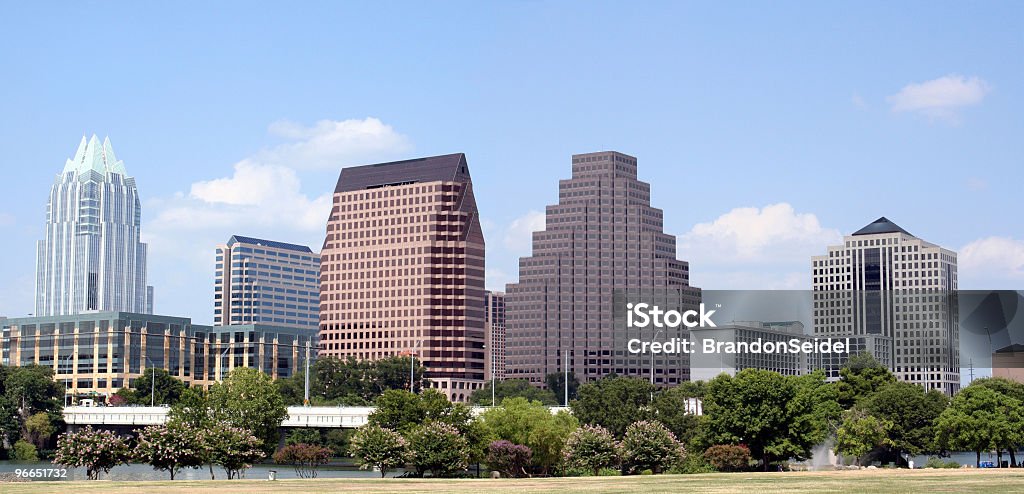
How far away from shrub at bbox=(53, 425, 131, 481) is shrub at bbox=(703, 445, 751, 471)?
2235 inches

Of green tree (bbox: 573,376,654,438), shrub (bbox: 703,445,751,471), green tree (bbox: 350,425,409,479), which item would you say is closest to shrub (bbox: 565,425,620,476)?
shrub (bbox: 703,445,751,471)

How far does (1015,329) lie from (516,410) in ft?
260

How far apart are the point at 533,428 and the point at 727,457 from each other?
20837 millimetres

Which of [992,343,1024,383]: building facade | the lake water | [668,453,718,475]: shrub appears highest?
[992,343,1024,383]: building facade

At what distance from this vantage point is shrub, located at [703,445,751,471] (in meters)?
138

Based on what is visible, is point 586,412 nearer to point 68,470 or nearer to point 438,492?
point 68,470

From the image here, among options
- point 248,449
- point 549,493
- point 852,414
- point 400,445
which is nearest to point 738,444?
point 852,414

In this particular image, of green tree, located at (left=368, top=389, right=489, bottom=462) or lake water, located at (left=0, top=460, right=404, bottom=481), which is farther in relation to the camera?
lake water, located at (left=0, top=460, right=404, bottom=481)

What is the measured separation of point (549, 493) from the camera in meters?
84.2

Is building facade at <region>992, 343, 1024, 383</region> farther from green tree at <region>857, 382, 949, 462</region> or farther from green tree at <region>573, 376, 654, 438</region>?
green tree at <region>573, 376, 654, 438</region>

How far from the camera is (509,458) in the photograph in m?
138

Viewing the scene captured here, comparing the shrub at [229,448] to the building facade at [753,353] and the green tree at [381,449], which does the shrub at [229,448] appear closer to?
the green tree at [381,449]

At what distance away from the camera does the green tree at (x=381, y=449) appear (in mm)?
131375

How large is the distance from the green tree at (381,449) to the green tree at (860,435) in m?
53.1
